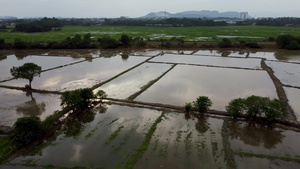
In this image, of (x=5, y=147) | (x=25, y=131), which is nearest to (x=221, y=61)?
(x=25, y=131)

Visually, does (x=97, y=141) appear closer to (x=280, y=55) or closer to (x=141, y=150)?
(x=141, y=150)

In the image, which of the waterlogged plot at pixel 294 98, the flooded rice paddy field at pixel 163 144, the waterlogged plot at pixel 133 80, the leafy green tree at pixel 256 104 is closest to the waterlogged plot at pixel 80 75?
the waterlogged plot at pixel 133 80

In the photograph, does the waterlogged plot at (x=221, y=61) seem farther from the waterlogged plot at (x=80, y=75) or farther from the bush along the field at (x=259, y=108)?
the bush along the field at (x=259, y=108)

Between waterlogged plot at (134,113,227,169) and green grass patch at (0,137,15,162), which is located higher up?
green grass patch at (0,137,15,162)

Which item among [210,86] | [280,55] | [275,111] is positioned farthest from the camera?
[280,55]

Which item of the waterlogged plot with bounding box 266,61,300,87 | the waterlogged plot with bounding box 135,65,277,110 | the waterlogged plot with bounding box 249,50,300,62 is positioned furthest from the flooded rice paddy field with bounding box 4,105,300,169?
the waterlogged plot with bounding box 249,50,300,62

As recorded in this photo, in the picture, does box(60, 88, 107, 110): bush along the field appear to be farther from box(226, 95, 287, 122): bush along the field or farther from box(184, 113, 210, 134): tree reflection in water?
box(226, 95, 287, 122): bush along the field

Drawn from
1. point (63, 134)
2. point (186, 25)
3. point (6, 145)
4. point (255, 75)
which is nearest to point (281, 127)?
point (255, 75)
